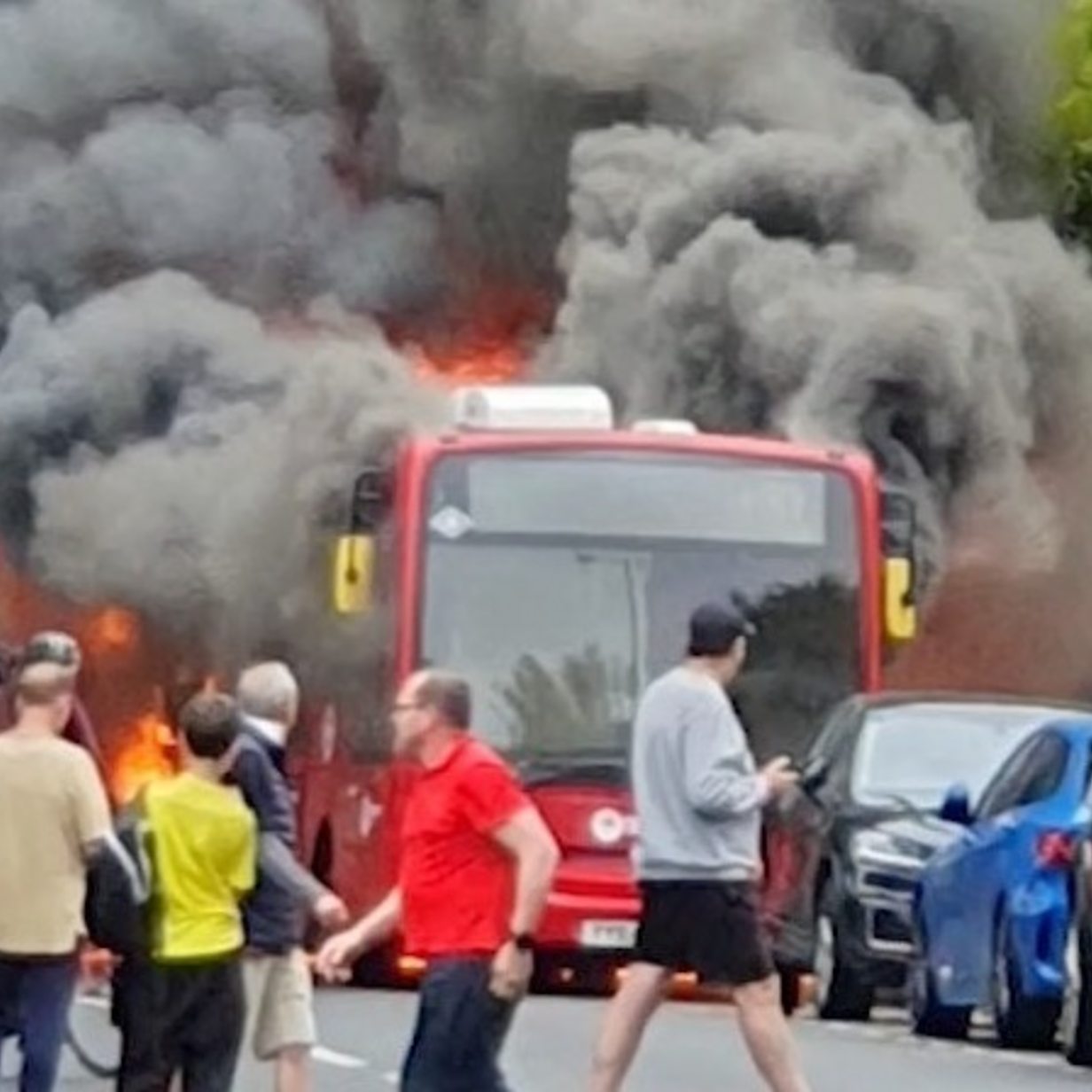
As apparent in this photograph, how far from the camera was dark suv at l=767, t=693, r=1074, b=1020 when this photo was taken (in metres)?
23.4

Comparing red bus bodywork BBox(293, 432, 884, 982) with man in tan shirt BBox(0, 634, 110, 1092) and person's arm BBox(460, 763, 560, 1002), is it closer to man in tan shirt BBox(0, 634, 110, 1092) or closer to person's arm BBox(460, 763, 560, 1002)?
man in tan shirt BBox(0, 634, 110, 1092)

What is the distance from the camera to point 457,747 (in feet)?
43.1

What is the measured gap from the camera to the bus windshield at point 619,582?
25.4 metres

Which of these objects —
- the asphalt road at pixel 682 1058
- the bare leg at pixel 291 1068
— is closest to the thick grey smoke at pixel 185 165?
the asphalt road at pixel 682 1058

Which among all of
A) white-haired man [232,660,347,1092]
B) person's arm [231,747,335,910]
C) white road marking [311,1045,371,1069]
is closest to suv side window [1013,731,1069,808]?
white road marking [311,1045,371,1069]

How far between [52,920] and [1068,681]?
27.8 metres

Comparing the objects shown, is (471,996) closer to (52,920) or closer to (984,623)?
(52,920)

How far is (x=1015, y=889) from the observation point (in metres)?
20.3

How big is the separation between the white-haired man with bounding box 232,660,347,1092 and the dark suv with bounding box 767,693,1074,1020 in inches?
316

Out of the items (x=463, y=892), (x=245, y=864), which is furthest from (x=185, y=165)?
(x=463, y=892)

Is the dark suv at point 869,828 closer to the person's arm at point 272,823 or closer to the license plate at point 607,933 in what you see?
the license plate at point 607,933

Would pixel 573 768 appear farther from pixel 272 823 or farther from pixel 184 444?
pixel 184 444

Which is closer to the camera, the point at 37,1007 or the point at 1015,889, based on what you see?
the point at 37,1007

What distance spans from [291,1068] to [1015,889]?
6.00m
